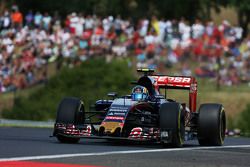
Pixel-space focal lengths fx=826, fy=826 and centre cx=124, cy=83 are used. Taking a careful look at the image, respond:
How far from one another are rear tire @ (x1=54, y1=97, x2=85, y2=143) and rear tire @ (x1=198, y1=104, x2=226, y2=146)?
Result: 2.44 meters

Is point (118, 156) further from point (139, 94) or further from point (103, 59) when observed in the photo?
point (103, 59)

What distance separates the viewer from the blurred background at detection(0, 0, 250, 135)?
30.3 m

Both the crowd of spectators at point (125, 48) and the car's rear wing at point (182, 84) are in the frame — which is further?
the crowd of spectators at point (125, 48)

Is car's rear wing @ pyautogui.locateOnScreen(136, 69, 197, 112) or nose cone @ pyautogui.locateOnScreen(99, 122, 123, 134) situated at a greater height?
car's rear wing @ pyautogui.locateOnScreen(136, 69, 197, 112)

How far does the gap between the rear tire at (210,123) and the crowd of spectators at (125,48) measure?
13.9 meters

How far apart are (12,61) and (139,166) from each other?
21.7 m

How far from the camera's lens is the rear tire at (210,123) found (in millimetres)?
16656

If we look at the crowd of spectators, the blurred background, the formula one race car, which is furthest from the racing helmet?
the crowd of spectators

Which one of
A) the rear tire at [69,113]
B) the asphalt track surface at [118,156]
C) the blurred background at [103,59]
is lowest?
the asphalt track surface at [118,156]

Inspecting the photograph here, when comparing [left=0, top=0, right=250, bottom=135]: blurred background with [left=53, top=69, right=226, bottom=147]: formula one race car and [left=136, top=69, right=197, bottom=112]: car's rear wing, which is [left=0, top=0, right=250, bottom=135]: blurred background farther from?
[left=53, top=69, right=226, bottom=147]: formula one race car

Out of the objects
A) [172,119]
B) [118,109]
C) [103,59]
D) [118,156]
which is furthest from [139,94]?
[103,59]

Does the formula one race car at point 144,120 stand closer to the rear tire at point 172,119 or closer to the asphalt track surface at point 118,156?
the rear tire at point 172,119

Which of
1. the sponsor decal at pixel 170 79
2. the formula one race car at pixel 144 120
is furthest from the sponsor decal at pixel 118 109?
the sponsor decal at pixel 170 79

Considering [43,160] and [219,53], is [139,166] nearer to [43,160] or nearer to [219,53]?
[43,160]
